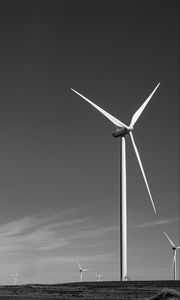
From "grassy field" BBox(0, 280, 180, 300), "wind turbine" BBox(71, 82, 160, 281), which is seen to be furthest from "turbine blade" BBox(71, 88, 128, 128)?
"grassy field" BBox(0, 280, 180, 300)

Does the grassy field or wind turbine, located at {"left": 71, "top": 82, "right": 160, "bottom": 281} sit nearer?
the grassy field

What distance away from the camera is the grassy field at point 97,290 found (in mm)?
64969

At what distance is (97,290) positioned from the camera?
7438 centimetres

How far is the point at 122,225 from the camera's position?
78062 mm

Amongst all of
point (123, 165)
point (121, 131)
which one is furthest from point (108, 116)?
point (123, 165)

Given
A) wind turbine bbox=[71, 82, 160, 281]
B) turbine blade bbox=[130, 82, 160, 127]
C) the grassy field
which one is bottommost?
the grassy field

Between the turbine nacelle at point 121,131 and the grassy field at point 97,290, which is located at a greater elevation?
the turbine nacelle at point 121,131

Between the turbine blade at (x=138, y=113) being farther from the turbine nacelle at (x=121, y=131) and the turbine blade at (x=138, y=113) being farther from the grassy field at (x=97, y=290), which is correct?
the grassy field at (x=97, y=290)

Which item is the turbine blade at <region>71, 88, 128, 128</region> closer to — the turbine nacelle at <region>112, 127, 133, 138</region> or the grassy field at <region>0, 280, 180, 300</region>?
the turbine nacelle at <region>112, 127, 133, 138</region>

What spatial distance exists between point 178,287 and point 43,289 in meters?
32.0

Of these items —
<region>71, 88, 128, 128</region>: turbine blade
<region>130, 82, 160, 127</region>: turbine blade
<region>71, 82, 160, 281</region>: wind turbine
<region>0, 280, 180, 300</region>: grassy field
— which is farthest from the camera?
<region>130, 82, 160, 127</region>: turbine blade

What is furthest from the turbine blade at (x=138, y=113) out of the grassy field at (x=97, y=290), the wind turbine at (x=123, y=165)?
the grassy field at (x=97, y=290)

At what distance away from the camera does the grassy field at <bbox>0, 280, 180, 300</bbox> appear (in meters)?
65.0

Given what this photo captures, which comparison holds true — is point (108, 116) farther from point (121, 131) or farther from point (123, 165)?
point (123, 165)
